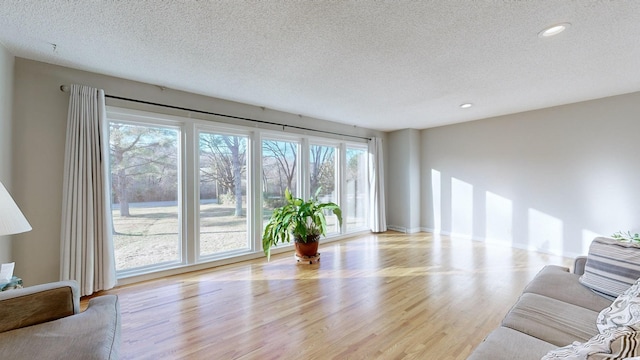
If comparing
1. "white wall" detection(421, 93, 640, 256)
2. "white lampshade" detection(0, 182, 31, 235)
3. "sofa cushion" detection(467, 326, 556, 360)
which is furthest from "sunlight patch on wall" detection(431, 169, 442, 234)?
"white lampshade" detection(0, 182, 31, 235)

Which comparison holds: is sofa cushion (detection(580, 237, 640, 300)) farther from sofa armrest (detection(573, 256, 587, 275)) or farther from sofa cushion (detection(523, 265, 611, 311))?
sofa armrest (detection(573, 256, 587, 275))

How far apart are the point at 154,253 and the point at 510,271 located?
4.49 meters

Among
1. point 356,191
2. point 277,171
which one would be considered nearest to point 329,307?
point 277,171

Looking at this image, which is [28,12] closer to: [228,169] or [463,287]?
[228,169]

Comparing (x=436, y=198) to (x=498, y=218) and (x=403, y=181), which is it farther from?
(x=498, y=218)

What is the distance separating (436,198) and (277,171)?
139 inches

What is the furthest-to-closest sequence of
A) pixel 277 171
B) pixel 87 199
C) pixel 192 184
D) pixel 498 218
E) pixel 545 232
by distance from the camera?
pixel 498 218
pixel 277 171
pixel 545 232
pixel 192 184
pixel 87 199

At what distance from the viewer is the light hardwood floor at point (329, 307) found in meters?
1.87

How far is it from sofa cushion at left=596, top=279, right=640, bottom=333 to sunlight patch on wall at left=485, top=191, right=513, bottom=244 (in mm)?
3657

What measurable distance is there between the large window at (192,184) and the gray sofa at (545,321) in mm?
3250

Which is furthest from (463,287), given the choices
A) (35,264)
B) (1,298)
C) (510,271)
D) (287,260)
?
(35,264)

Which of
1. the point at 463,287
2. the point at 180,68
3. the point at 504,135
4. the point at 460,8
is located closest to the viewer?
the point at 460,8

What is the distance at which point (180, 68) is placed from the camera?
2635mm

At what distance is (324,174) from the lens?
16.5ft
